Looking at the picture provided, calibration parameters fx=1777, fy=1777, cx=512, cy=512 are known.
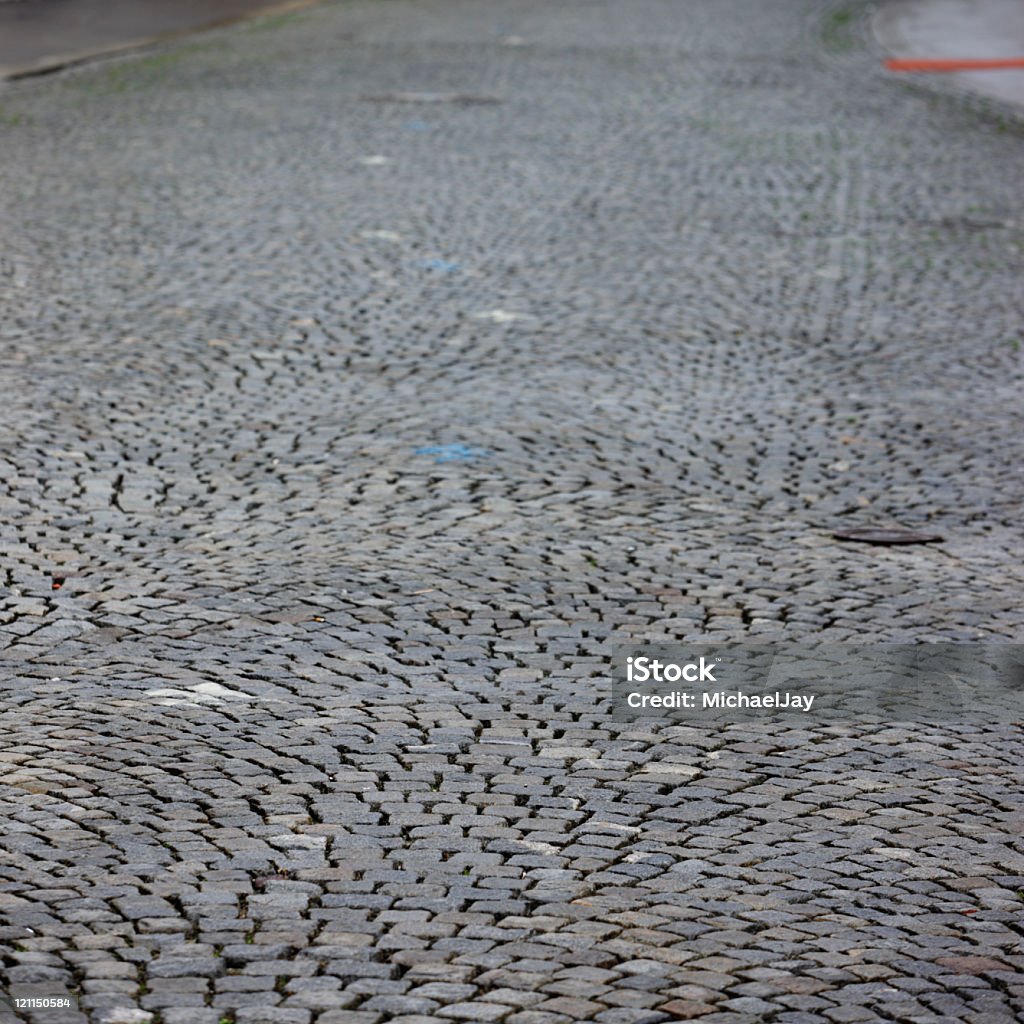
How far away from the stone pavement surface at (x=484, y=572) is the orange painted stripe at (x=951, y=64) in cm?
742

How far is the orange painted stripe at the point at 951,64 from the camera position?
70.2 feet

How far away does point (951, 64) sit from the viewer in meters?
21.8

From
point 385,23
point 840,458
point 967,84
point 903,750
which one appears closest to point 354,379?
point 840,458

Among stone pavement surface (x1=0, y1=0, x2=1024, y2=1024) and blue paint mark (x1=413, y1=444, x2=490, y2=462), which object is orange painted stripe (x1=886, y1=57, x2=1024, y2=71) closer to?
stone pavement surface (x1=0, y1=0, x2=1024, y2=1024)

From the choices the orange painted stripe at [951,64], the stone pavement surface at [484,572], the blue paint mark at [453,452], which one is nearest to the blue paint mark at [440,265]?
the stone pavement surface at [484,572]

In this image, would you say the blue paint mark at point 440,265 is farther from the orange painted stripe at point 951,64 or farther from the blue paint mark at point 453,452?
the orange painted stripe at point 951,64

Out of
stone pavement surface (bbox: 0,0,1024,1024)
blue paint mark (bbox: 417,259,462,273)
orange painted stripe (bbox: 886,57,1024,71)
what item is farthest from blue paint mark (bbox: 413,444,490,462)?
orange painted stripe (bbox: 886,57,1024,71)

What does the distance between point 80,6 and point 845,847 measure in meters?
22.5

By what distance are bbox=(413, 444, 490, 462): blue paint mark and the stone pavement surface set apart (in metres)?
→ 0.03

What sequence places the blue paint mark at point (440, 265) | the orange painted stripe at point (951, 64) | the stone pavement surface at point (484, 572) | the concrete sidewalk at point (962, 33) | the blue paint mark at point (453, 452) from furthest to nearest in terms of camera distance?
1. the orange painted stripe at point (951, 64)
2. the concrete sidewalk at point (962, 33)
3. the blue paint mark at point (440, 265)
4. the blue paint mark at point (453, 452)
5. the stone pavement surface at point (484, 572)

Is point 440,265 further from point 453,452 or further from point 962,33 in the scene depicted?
point 962,33

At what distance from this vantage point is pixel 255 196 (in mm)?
12734

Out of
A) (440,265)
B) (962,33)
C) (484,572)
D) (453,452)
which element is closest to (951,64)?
(962,33)

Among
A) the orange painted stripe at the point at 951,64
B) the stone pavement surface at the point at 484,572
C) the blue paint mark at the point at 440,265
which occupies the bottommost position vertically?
the stone pavement surface at the point at 484,572
